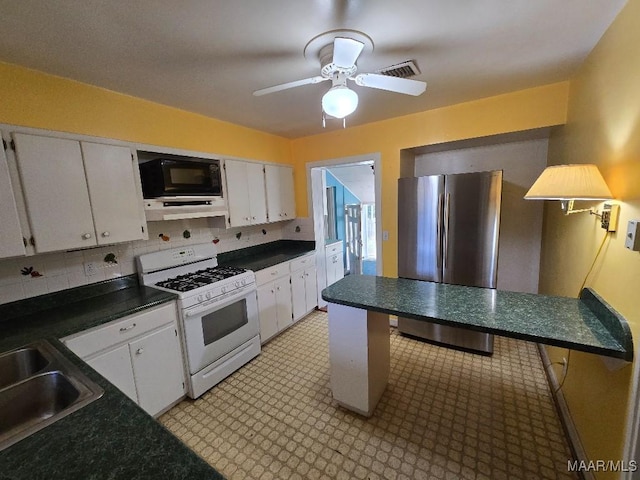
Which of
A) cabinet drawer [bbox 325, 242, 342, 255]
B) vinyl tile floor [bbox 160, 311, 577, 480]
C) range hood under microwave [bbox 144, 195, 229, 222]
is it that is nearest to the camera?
vinyl tile floor [bbox 160, 311, 577, 480]

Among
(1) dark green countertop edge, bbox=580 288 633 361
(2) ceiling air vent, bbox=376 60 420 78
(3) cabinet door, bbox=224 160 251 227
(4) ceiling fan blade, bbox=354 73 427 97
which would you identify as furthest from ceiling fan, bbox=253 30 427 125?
(3) cabinet door, bbox=224 160 251 227

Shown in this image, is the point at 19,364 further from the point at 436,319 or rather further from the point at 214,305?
the point at 436,319

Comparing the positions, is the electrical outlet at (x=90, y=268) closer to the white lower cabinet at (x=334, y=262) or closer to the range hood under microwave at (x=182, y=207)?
the range hood under microwave at (x=182, y=207)

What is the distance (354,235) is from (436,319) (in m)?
3.96

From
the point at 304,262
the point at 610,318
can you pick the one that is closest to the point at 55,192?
the point at 304,262

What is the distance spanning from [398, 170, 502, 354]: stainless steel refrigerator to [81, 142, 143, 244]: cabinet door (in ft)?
7.95

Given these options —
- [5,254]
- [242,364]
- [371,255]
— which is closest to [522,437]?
[242,364]

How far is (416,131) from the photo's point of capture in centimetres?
279

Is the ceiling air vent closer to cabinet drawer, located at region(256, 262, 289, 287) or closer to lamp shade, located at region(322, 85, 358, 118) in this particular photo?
lamp shade, located at region(322, 85, 358, 118)

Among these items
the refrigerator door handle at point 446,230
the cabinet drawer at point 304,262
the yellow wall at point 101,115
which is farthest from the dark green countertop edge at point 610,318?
the yellow wall at point 101,115

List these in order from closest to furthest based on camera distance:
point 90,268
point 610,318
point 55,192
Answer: point 610,318 → point 55,192 → point 90,268

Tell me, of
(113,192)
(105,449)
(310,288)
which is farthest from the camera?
(310,288)

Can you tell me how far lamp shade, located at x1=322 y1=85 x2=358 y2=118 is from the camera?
139cm

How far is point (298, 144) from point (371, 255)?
298cm
